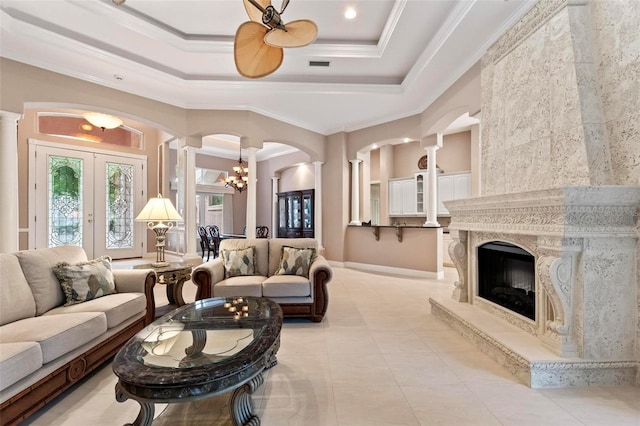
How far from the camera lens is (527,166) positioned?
270 cm

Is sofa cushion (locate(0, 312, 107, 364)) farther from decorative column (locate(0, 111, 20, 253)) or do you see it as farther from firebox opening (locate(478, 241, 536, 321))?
firebox opening (locate(478, 241, 536, 321))

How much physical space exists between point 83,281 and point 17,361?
3.62 feet

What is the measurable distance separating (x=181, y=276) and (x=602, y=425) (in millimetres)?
3776

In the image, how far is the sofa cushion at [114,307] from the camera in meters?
2.29

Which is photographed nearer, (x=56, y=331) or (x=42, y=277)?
(x=56, y=331)

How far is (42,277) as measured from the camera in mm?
2357

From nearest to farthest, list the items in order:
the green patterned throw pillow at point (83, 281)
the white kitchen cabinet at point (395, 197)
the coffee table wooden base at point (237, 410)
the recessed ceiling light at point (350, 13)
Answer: the coffee table wooden base at point (237, 410) → the green patterned throw pillow at point (83, 281) → the recessed ceiling light at point (350, 13) → the white kitchen cabinet at point (395, 197)

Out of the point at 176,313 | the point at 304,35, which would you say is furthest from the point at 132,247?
the point at 304,35

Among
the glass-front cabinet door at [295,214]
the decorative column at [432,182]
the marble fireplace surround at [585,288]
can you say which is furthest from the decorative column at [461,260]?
the glass-front cabinet door at [295,214]

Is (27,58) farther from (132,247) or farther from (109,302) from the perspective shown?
(132,247)

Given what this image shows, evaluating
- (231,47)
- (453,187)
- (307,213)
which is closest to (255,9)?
(231,47)

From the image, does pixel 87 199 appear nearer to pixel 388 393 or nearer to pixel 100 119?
pixel 100 119

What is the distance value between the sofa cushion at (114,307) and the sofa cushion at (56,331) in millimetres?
147

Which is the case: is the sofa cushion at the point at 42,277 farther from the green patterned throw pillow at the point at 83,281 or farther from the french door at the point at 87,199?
the french door at the point at 87,199
